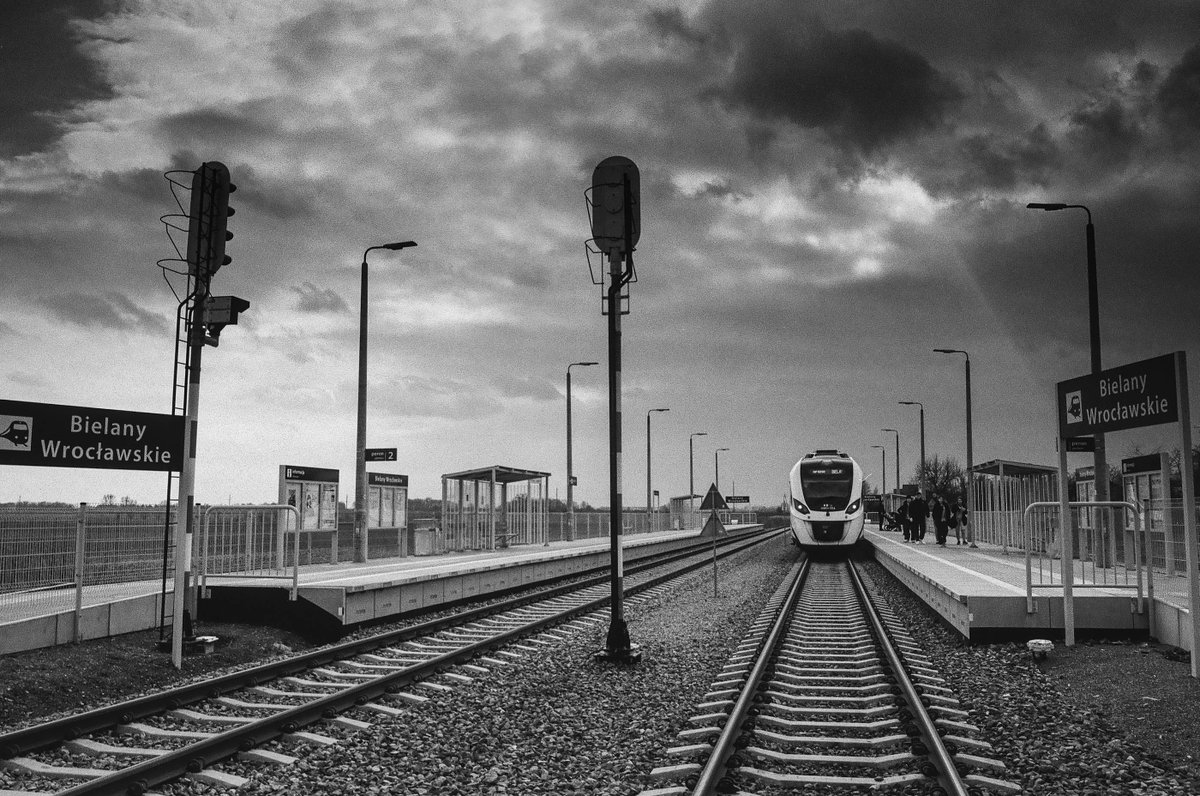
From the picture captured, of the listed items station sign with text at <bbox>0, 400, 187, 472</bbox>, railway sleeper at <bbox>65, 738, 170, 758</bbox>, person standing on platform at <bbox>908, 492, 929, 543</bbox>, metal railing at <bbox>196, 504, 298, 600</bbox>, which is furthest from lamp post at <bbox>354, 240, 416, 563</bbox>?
person standing on platform at <bbox>908, 492, 929, 543</bbox>

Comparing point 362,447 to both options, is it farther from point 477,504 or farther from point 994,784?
point 994,784

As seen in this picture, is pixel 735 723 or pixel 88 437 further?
pixel 88 437

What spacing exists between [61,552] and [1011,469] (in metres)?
23.8

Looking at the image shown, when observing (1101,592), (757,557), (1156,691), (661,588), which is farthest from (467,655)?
(757,557)

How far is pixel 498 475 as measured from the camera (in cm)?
3075

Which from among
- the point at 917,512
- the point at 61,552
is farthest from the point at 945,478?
the point at 61,552

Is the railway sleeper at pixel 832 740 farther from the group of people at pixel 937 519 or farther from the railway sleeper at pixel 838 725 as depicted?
the group of people at pixel 937 519

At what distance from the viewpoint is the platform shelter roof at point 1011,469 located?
25.7 metres

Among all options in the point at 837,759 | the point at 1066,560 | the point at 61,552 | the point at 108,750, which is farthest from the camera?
the point at 61,552

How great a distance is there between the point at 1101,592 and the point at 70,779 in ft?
37.6

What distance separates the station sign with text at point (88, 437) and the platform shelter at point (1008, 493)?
20163 millimetres

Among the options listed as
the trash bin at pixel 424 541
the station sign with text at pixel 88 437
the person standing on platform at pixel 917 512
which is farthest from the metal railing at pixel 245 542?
the person standing on platform at pixel 917 512

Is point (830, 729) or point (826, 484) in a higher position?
point (826, 484)

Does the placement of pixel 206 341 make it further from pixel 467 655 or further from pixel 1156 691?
pixel 1156 691
